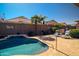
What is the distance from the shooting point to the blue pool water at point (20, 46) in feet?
13.7

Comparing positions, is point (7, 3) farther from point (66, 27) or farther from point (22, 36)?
point (66, 27)

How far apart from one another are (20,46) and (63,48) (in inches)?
34.9

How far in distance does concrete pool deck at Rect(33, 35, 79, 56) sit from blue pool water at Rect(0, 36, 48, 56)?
11 centimetres

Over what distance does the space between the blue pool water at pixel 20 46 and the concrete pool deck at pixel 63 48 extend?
0.11m

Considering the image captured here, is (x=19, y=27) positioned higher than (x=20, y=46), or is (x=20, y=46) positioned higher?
(x=19, y=27)

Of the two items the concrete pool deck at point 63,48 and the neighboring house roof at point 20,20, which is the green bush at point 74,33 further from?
the neighboring house roof at point 20,20

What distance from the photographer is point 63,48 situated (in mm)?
4305

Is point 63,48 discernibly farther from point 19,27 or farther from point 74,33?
point 19,27

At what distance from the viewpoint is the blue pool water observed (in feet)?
13.7

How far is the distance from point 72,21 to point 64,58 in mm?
774

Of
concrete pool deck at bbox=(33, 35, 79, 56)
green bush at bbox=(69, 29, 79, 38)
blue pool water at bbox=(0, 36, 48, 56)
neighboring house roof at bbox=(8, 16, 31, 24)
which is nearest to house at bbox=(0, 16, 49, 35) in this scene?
neighboring house roof at bbox=(8, 16, 31, 24)

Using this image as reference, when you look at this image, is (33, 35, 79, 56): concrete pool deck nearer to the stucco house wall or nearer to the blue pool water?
the blue pool water

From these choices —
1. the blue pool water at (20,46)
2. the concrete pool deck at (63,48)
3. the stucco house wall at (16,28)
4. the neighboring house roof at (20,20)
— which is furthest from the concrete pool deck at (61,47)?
the neighboring house roof at (20,20)

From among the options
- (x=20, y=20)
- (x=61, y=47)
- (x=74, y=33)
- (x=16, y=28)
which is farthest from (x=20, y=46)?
(x=74, y=33)
